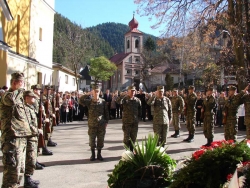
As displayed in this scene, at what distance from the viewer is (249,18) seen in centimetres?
1531

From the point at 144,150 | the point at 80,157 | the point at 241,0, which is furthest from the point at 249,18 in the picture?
the point at 144,150

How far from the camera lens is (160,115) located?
30.1ft

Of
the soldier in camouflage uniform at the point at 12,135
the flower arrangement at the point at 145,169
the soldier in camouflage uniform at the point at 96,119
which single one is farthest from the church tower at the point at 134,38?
the flower arrangement at the point at 145,169

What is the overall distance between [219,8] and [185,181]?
1530 centimetres

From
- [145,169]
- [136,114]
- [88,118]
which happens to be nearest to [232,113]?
[136,114]

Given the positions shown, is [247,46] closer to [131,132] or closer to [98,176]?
[131,132]

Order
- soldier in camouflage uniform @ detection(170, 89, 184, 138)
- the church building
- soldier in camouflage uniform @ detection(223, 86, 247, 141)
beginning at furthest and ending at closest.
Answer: the church building → soldier in camouflage uniform @ detection(170, 89, 184, 138) → soldier in camouflage uniform @ detection(223, 86, 247, 141)

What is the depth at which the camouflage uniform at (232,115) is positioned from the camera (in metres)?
8.52

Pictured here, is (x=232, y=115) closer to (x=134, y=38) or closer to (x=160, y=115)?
(x=160, y=115)

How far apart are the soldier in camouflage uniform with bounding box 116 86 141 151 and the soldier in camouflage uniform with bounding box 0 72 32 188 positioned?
368 centimetres

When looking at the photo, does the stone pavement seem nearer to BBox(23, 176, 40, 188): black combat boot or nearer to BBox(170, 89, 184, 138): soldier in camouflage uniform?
BBox(23, 176, 40, 188): black combat boot

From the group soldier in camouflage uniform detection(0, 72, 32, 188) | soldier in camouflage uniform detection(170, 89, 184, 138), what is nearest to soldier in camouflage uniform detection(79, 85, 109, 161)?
soldier in camouflage uniform detection(0, 72, 32, 188)

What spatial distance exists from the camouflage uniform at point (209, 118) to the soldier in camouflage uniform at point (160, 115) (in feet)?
5.00

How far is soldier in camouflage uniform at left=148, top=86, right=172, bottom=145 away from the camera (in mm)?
9138
